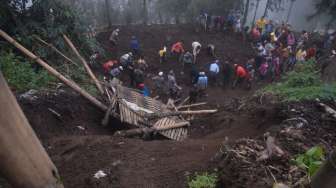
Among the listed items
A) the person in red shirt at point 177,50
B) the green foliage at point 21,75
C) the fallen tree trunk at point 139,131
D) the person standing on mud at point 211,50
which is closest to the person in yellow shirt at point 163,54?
the person in red shirt at point 177,50

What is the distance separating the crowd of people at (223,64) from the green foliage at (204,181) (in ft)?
28.4

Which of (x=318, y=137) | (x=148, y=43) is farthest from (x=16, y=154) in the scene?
(x=148, y=43)

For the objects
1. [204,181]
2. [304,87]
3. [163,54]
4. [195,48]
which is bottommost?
[163,54]

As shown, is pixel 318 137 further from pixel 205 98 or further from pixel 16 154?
pixel 205 98

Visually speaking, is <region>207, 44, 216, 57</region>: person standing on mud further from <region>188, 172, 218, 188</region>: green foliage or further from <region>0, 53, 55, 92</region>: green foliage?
<region>188, 172, 218, 188</region>: green foliage

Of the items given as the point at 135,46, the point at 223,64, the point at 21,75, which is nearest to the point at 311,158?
the point at 21,75

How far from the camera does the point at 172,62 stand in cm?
1955

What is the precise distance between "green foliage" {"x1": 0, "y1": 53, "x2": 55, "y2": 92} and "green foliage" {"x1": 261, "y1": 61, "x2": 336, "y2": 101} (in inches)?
299

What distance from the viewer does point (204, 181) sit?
5.19 m

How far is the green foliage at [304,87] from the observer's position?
8.01 m

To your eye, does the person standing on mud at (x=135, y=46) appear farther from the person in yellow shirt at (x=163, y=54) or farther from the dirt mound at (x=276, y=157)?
the dirt mound at (x=276, y=157)

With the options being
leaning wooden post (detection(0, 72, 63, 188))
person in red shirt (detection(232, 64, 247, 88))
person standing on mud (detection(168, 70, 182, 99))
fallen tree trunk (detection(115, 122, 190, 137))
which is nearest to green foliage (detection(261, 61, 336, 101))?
fallen tree trunk (detection(115, 122, 190, 137))

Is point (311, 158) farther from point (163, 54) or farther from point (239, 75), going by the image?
point (163, 54)

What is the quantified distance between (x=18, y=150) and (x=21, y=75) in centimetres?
889
